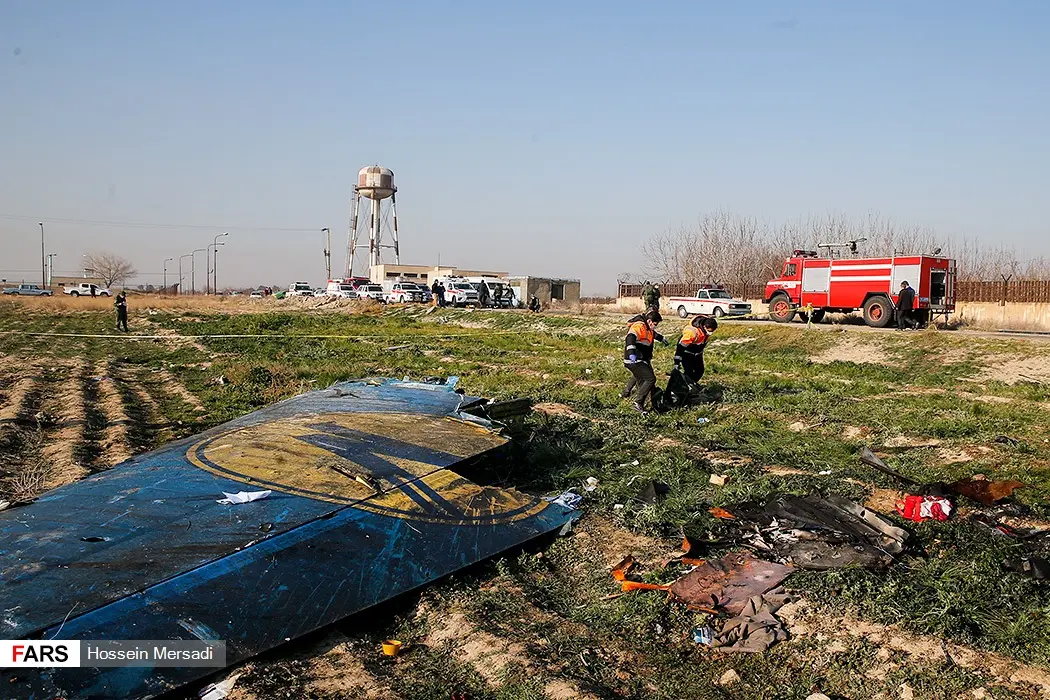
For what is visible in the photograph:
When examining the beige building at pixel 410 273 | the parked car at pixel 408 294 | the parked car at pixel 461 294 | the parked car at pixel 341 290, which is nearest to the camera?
the parked car at pixel 461 294

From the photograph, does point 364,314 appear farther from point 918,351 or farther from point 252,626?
point 252,626

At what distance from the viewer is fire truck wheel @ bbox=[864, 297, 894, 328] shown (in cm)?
2475

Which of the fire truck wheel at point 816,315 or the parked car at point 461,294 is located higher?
the parked car at point 461,294

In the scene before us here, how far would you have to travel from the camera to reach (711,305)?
107 feet

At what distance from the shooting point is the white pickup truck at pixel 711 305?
32.0 metres

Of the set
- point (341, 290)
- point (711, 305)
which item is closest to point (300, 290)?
point (341, 290)

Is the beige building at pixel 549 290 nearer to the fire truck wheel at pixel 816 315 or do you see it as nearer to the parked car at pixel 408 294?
the parked car at pixel 408 294

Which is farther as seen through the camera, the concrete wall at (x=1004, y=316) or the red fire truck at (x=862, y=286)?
the concrete wall at (x=1004, y=316)

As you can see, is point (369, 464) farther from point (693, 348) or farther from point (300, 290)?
point (300, 290)

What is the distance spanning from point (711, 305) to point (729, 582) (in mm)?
28465

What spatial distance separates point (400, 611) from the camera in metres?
4.70

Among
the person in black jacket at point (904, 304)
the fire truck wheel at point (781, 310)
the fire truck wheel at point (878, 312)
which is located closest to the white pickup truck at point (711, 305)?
the fire truck wheel at point (781, 310)

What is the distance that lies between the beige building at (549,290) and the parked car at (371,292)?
25.9 feet

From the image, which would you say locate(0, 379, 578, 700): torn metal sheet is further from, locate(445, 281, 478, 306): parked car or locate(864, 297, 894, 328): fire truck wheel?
locate(445, 281, 478, 306): parked car
